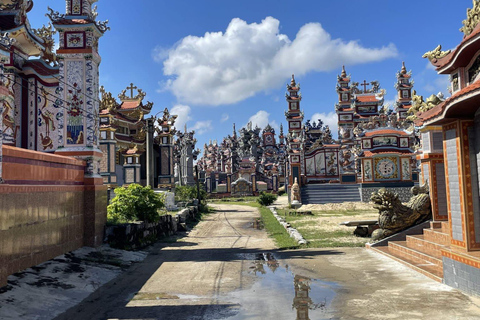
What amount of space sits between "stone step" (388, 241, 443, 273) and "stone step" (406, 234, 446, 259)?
0.20m

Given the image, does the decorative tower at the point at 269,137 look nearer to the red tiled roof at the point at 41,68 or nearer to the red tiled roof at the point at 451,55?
the red tiled roof at the point at 41,68

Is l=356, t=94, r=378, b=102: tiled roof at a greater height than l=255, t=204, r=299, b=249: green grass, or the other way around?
l=356, t=94, r=378, b=102: tiled roof

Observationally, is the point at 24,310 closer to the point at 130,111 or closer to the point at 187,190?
the point at 187,190

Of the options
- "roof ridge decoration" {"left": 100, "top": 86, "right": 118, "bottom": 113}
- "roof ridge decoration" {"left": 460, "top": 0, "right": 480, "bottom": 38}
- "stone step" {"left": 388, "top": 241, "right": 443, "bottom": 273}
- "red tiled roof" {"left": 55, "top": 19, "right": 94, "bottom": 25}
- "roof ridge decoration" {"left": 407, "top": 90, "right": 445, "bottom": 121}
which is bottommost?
"stone step" {"left": 388, "top": 241, "right": 443, "bottom": 273}

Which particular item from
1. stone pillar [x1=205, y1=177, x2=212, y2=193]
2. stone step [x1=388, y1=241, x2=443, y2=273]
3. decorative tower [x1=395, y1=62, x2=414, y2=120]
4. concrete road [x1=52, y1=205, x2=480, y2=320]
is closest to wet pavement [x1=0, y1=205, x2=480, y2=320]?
concrete road [x1=52, y1=205, x2=480, y2=320]

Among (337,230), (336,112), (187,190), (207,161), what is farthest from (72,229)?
(207,161)

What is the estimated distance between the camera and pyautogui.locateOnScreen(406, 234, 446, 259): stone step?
388 inches

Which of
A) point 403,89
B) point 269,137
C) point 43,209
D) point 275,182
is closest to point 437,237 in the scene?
point 43,209

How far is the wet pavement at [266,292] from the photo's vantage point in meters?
6.48

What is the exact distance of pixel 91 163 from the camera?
1276cm

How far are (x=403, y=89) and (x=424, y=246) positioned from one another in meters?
47.3

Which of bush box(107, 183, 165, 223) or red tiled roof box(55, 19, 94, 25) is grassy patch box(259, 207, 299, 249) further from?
red tiled roof box(55, 19, 94, 25)

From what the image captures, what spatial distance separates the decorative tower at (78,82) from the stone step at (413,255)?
9014 millimetres

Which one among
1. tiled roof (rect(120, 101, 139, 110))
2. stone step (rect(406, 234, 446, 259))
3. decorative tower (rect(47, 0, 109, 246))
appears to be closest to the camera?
stone step (rect(406, 234, 446, 259))
